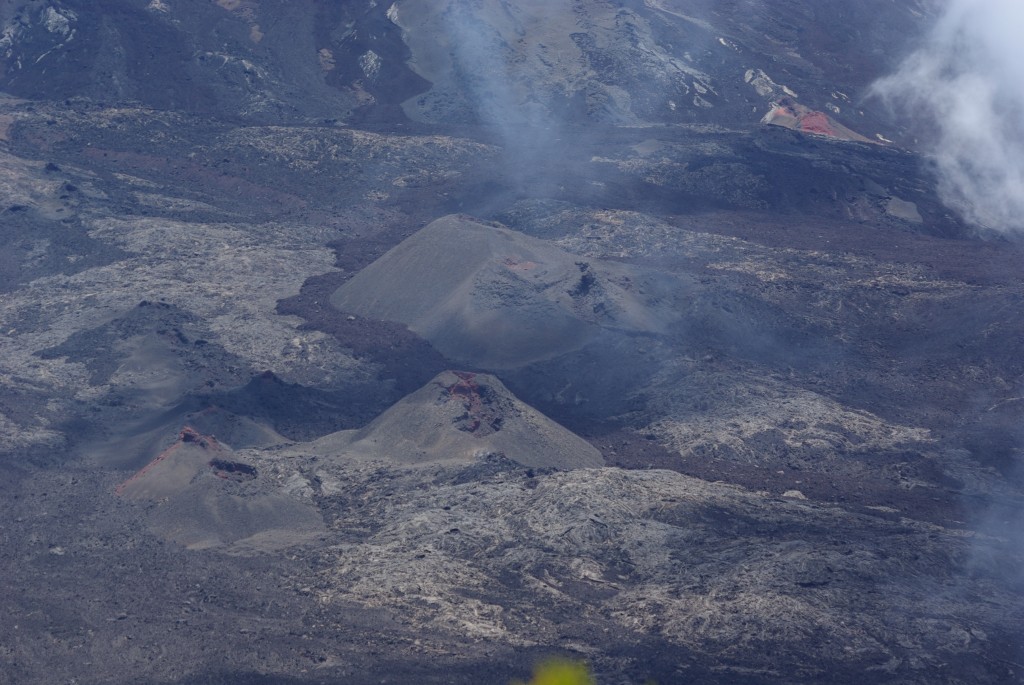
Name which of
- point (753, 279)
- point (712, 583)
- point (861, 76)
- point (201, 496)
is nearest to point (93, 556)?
point (201, 496)

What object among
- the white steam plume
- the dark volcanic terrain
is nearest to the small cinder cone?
the dark volcanic terrain

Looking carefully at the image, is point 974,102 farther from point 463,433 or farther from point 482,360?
point 463,433

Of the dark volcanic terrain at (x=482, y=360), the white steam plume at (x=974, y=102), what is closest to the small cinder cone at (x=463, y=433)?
the dark volcanic terrain at (x=482, y=360)

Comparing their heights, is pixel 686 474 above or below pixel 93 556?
above

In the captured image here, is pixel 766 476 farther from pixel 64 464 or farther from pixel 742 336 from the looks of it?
pixel 64 464

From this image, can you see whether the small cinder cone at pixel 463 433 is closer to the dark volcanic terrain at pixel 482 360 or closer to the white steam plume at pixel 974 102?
the dark volcanic terrain at pixel 482 360

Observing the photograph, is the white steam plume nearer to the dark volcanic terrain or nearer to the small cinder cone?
the dark volcanic terrain
